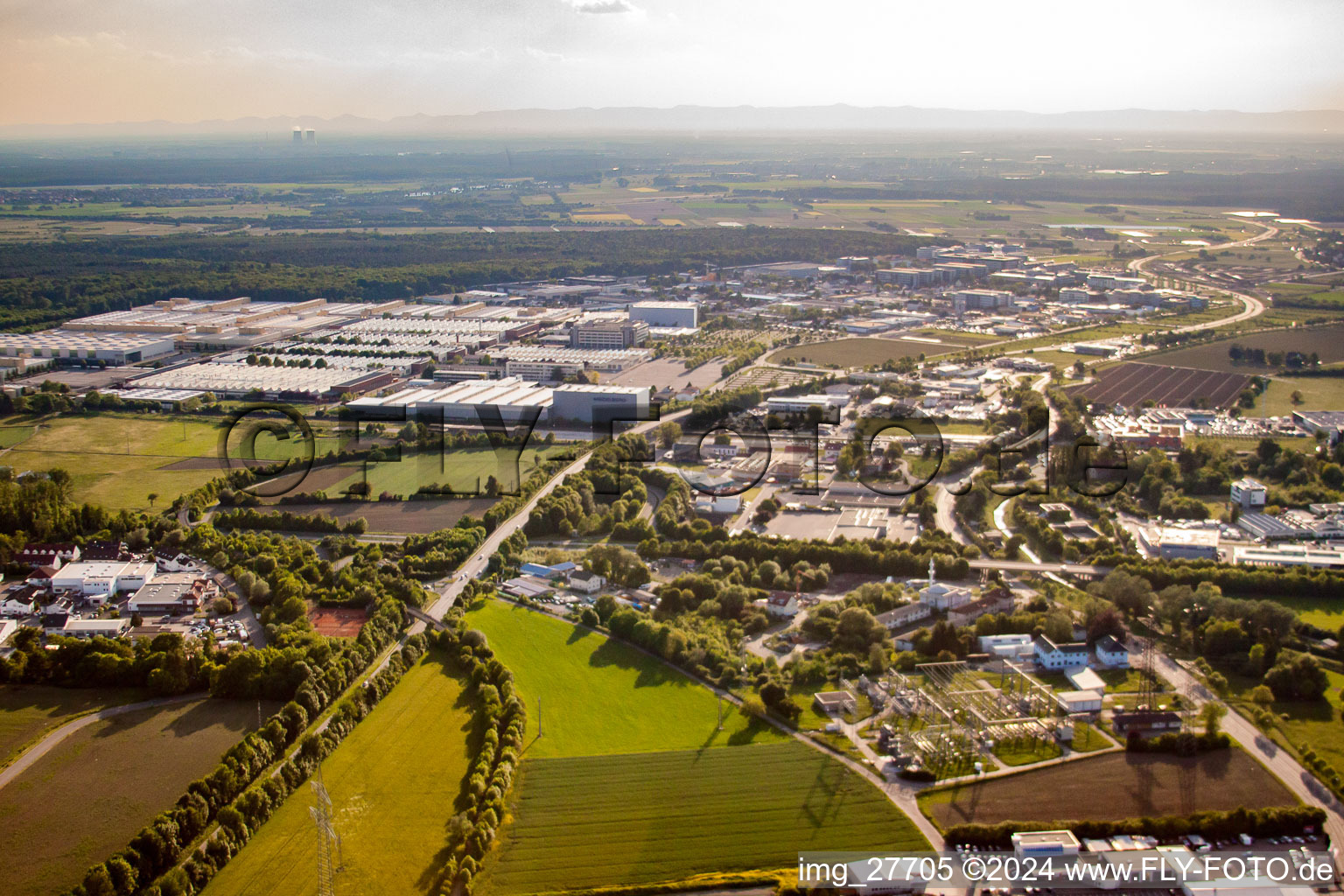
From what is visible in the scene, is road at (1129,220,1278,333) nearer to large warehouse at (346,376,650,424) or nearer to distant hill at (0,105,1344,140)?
large warehouse at (346,376,650,424)

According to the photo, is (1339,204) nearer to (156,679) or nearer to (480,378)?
(480,378)

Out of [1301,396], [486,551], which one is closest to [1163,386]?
[1301,396]

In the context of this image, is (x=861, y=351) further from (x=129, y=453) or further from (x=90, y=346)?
(x=90, y=346)

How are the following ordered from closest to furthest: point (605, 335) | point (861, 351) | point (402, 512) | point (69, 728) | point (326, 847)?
point (326, 847), point (69, 728), point (402, 512), point (861, 351), point (605, 335)

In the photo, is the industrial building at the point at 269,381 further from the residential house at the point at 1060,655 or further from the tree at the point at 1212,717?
the tree at the point at 1212,717

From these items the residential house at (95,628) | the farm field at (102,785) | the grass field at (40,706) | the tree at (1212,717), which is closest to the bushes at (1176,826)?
the tree at (1212,717)
